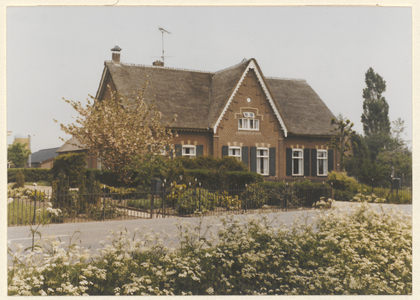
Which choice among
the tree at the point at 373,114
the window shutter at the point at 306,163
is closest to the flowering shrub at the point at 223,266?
the window shutter at the point at 306,163

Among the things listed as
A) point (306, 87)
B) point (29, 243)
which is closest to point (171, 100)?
point (306, 87)

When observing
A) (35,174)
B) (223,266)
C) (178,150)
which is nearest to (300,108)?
(178,150)

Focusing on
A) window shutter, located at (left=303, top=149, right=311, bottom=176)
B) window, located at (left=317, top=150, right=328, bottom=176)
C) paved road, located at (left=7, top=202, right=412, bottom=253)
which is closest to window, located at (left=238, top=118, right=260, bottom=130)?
window shutter, located at (left=303, top=149, right=311, bottom=176)

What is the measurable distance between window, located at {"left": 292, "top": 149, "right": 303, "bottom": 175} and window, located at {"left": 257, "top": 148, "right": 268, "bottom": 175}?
2.30m

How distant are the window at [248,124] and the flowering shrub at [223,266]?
53.4 feet

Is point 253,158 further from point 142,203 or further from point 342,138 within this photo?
point 142,203

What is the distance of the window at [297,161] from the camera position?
2527cm

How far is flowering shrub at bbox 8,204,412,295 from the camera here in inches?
205

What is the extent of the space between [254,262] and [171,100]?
17487 millimetres

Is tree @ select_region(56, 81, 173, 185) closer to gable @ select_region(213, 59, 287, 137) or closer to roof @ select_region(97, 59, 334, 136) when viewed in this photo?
roof @ select_region(97, 59, 334, 136)

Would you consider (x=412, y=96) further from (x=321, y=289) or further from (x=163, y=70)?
(x=163, y=70)

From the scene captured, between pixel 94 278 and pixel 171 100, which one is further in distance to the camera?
pixel 171 100

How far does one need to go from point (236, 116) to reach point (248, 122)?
3.23 feet
